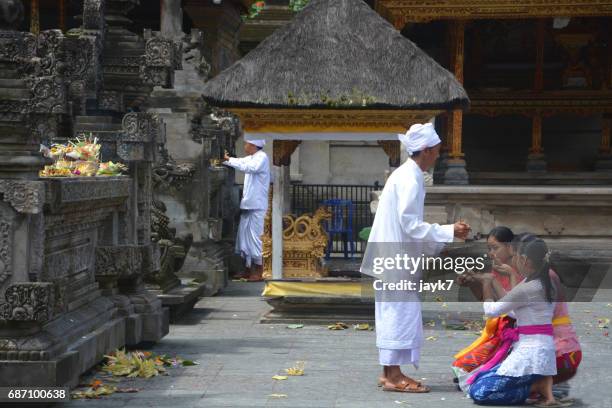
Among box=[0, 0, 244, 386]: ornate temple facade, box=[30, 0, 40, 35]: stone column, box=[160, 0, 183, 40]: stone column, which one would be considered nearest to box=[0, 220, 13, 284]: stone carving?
box=[0, 0, 244, 386]: ornate temple facade

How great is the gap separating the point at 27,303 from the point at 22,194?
28.1 inches

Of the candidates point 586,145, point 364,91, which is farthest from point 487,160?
point 364,91

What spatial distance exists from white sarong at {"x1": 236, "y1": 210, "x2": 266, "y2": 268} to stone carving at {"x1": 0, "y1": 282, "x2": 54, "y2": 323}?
10.1 m

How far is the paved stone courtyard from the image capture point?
8.45 metres

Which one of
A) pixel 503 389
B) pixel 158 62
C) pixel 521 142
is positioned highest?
pixel 158 62

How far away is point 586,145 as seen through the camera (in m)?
21.6

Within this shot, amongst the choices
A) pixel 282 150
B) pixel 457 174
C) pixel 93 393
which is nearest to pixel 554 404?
pixel 93 393

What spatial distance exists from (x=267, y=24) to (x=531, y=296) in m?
21.5

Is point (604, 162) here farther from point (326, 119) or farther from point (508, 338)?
point (508, 338)

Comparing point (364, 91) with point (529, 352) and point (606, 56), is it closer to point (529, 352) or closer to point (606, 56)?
point (529, 352)

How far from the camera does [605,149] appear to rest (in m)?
20.3

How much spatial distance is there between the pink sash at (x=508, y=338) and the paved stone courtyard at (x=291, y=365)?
305 millimetres

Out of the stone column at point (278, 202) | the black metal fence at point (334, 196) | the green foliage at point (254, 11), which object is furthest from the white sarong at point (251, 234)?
the green foliage at point (254, 11)

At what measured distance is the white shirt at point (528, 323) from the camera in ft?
26.9
